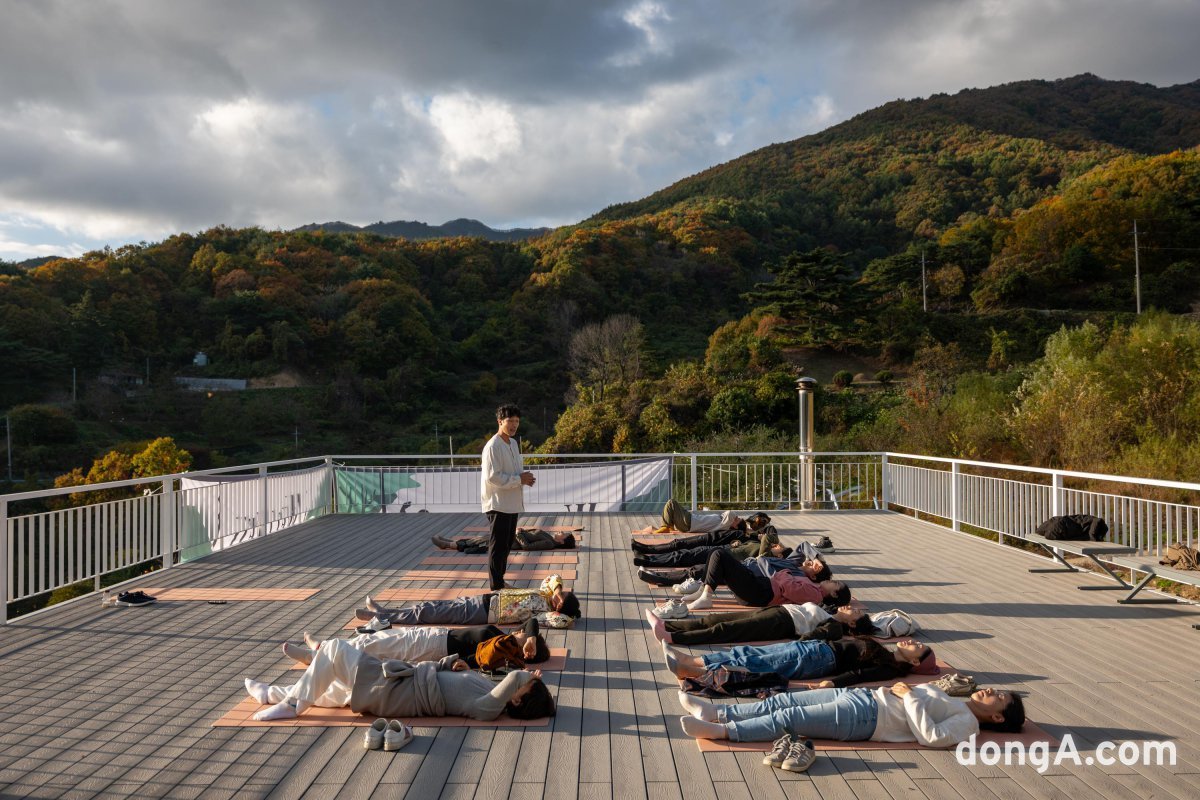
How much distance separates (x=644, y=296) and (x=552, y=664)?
41872mm

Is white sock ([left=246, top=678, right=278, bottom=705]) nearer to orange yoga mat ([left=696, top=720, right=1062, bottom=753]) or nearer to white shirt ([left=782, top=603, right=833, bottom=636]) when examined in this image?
orange yoga mat ([left=696, top=720, right=1062, bottom=753])

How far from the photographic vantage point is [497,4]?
47.6 feet

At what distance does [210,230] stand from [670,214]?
33914 millimetres

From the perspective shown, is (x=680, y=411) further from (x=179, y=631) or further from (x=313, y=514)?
(x=179, y=631)

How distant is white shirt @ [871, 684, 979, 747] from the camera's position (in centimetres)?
295

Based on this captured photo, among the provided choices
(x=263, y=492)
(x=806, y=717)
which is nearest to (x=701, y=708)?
(x=806, y=717)

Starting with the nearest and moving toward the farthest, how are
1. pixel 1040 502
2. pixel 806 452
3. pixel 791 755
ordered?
pixel 791 755, pixel 1040 502, pixel 806 452

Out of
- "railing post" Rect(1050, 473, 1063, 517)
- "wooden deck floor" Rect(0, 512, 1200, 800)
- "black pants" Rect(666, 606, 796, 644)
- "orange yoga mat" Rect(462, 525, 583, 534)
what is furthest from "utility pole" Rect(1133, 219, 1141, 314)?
"black pants" Rect(666, 606, 796, 644)

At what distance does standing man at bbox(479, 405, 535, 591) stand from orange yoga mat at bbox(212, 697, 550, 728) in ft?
7.55

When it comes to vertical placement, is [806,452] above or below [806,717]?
above

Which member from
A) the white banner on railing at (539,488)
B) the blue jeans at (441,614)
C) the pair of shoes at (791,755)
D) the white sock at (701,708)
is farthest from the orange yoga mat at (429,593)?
the white banner on railing at (539,488)

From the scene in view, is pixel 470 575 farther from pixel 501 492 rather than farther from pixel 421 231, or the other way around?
pixel 421 231

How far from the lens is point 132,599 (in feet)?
18.1

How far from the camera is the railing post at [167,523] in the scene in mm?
6840
